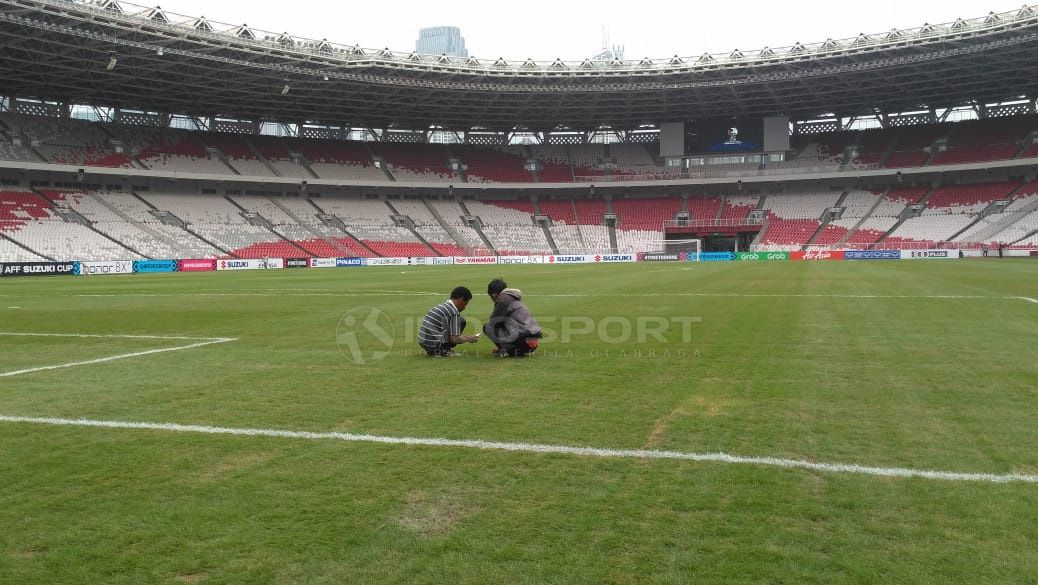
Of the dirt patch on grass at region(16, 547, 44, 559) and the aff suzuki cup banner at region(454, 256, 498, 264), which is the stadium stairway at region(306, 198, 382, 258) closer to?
the aff suzuki cup banner at region(454, 256, 498, 264)

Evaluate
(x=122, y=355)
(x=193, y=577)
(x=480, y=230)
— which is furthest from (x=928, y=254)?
(x=193, y=577)

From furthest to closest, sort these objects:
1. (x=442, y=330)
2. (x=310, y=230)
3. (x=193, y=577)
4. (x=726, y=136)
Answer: (x=726, y=136)
(x=310, y=230)
(x=442, y=330)
(x=193, y=577)

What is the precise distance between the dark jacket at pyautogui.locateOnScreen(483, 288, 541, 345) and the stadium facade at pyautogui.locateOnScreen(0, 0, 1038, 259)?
45.5 m

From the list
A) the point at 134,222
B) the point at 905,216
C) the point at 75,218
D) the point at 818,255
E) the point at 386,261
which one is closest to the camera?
the point at 75,218

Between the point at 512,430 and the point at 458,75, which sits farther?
the point at 458,75

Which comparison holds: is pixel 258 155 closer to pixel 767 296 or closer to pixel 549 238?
pixel 549 238

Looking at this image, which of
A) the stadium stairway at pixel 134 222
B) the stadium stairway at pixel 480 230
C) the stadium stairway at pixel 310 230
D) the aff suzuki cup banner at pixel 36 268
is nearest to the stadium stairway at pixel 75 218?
the stadium stairway at pixel 134 222

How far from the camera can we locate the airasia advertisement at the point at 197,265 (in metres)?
54.7

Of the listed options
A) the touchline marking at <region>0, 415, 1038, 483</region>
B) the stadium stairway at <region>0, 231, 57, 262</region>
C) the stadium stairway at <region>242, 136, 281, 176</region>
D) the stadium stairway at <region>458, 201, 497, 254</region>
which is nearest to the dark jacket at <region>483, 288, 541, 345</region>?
the touchline marking at <region>0, 415, 1038, 483</region>

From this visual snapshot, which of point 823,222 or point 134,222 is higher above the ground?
point 134,222

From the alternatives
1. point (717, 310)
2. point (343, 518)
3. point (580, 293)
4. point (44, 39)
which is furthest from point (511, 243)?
point (343, 518)

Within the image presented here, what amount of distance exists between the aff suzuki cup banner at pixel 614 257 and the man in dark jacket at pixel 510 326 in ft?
197

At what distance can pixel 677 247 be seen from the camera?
242 feet

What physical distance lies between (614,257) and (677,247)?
8.16m
